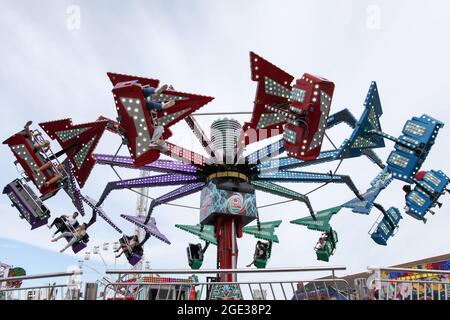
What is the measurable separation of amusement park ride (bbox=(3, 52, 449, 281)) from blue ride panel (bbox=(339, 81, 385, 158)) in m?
0.03

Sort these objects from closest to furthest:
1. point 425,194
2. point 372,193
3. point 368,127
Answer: point 368,127 → point 425,194 → point 372,193

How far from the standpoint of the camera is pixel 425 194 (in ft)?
41.7

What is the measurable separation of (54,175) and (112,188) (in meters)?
4.65

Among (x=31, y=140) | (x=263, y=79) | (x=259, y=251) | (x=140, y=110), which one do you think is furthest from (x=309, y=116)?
(x=259, y=251)

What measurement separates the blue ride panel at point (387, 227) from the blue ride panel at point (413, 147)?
3274 mm

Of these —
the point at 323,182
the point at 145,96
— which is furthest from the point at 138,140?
the point at 323,182

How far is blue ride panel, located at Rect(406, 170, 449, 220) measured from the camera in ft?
41.5

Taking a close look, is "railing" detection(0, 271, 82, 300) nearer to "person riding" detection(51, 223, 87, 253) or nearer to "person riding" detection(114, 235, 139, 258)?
"person riding" detection(51, 223, 87, 253)

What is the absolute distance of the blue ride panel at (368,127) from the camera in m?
11.8

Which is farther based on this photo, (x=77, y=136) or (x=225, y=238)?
(x=225, y=238)

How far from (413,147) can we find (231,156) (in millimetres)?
6893

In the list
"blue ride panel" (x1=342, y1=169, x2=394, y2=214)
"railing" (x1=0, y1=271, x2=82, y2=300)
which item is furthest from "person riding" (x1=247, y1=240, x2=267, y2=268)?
"railing" (x1=0, y1=271, x2=82, y2=300)

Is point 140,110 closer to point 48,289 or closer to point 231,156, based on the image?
point 48,289
